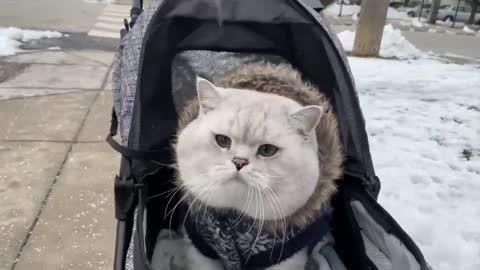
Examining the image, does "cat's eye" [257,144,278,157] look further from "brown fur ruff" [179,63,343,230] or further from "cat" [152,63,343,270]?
"brown fur ruff" [179,63,343,230]

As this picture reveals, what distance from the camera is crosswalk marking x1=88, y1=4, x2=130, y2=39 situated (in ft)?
22.4

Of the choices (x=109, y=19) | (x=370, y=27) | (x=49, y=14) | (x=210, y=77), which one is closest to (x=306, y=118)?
(x=210, y=77)

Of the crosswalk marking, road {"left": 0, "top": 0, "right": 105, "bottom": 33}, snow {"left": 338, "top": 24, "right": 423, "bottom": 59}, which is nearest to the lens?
snow {"left": 338, "top": 24, "right": 423, "bottom": 59}

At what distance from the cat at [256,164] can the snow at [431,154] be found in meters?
0.95

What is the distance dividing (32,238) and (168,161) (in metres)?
0.93

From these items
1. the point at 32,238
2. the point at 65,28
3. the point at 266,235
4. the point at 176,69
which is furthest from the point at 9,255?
the point at 65,28

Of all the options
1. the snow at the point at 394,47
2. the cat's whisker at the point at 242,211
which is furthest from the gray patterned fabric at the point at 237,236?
the snow at the point at 394,47

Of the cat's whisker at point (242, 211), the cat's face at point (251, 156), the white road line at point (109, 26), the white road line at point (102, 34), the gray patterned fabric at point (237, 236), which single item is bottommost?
the white road line at point (109, 26)

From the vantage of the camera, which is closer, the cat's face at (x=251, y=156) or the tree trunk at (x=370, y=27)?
the cat's face at (x=251, y=156)

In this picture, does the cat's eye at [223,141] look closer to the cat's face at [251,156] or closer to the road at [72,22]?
the cat's face at [251,156]

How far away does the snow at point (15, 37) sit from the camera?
515cm

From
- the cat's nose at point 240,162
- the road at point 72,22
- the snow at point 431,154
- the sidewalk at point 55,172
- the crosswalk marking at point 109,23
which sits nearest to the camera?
the cat's nose at point 240,162

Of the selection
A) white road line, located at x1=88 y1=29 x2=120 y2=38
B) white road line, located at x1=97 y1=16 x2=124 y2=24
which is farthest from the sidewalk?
white road line, located at x1=97 y1=16 x2=124 y2=24

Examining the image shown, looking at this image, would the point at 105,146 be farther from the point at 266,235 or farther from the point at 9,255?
the point at 266,235
